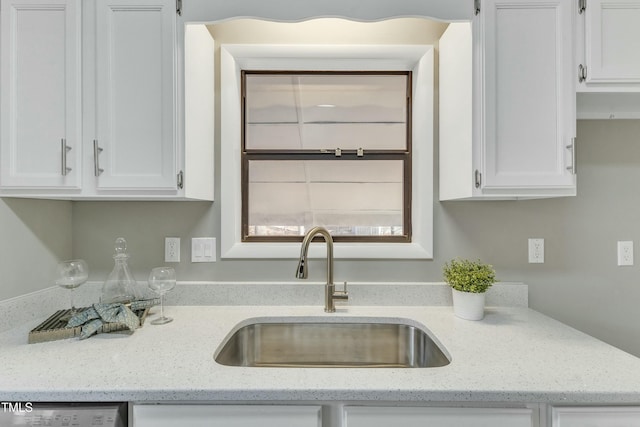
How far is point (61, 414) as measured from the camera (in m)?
0.90

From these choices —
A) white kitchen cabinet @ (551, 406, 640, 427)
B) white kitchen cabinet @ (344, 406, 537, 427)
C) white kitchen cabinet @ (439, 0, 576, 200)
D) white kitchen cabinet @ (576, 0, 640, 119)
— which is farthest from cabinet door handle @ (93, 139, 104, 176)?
white kitchen cabinet @ (576, 0, 640, 119)

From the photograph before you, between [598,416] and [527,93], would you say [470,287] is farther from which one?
[527,93]

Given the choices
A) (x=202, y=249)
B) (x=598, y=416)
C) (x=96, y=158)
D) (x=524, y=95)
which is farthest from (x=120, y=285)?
(x=524, y=95)

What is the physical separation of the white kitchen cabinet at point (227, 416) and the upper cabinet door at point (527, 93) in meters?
1.04

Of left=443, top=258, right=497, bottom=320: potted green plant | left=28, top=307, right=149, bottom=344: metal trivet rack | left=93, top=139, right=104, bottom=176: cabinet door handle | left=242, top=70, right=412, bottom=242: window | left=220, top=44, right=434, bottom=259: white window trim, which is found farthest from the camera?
left=242, top=70, right=412, bottom=242: window

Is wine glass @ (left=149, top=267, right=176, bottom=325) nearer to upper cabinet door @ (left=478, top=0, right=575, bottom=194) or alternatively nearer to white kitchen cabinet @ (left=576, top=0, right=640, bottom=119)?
upper cabinet door @ (left=478, top=0, right=575, bottom=194)

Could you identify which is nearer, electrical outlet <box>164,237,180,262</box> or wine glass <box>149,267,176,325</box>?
wine glass <box>149,267,176,325</box>

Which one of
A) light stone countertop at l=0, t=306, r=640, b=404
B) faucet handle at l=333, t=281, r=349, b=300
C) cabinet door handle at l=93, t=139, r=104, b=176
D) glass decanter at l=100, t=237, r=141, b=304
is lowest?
light stone countertop at l=0, t=306, r=640, b=404

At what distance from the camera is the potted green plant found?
1.41 meters

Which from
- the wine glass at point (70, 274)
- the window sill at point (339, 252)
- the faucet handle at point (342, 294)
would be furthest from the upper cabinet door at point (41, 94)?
the faucet handle at point (342, 294)

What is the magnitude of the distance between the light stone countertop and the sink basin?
0.25 meters

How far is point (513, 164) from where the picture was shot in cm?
130

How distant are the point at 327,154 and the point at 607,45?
47.8 inches

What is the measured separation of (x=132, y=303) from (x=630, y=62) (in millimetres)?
2203
